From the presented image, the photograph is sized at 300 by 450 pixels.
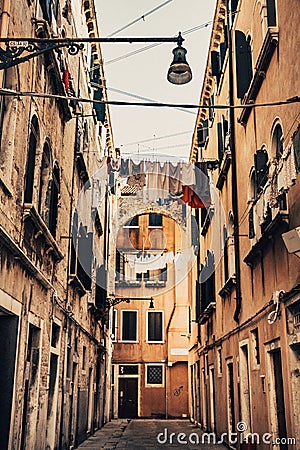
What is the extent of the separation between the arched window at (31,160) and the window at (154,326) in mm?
21231

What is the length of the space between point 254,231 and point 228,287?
3.61m

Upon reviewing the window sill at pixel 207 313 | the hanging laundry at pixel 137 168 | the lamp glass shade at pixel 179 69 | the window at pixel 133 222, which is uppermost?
the window at pixel 133 222

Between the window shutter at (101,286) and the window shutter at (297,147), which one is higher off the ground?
the window shutter at (101,286)

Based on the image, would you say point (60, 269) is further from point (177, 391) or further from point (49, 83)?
point (177, 391)

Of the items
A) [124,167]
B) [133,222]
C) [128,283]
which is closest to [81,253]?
[124,167]

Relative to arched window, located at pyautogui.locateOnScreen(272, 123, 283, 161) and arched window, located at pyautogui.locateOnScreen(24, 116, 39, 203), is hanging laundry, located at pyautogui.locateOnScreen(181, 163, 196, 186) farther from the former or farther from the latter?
arched window, located at pyautogui.locateOnScreen(24, 116, 39, 203)

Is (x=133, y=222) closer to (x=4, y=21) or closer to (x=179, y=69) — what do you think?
(x=4, y=21)

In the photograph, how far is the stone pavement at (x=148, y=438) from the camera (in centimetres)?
1509

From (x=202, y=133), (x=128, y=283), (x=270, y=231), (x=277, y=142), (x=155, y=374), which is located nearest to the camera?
(x=270, y=231)

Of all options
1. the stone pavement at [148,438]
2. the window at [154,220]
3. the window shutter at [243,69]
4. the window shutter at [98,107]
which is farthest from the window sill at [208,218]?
the window at [154,220]

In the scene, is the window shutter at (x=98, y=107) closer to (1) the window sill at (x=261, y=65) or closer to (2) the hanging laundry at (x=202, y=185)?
(2) the hanging laundry at (x=202, y=185)

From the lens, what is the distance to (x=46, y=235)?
9.23 metres

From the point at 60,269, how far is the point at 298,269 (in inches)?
221

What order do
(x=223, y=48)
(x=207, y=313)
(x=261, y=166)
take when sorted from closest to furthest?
1. (x=261, y=166)
2. (x=223, y=48)
3. (x=207, y=313)
